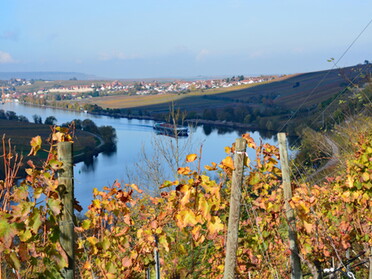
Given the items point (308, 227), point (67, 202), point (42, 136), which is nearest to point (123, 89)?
point (42, 136)

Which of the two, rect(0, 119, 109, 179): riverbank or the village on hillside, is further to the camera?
the village on hillside

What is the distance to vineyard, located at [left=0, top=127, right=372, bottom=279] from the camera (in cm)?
155

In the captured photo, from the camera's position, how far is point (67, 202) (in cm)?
157

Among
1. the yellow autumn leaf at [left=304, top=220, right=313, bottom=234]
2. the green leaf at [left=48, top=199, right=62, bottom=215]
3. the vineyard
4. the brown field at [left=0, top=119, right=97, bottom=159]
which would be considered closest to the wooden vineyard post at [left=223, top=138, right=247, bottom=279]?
the vineyard

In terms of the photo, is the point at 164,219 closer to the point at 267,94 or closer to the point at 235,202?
the point at 235,202

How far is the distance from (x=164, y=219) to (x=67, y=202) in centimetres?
78

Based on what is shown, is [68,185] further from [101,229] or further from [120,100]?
[120,100]

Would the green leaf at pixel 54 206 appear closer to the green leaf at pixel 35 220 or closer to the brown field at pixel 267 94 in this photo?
the green leaf at pixel 35 220

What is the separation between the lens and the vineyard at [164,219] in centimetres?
155

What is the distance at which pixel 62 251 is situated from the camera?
155 centimetres

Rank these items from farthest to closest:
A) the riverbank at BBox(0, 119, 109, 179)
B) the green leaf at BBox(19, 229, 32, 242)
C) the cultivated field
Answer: the cultivated field
the riverbank at BBox(0, 119, 109, 179)
the green leaf at BBox(19, 229, 32, 242)

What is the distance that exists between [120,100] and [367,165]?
304 ft

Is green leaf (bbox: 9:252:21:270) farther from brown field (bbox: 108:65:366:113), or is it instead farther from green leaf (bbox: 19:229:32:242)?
brown field (bbox: 108:65:366:113)

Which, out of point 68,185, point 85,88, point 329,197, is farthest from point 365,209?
point 85,88
